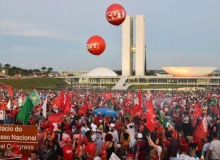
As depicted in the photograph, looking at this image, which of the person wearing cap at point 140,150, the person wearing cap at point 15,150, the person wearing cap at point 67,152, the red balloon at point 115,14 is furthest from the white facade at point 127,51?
the person wearing cap at point 15,150

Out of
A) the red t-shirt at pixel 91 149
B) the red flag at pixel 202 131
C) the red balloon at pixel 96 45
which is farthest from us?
the red balloon at pixel 96 45

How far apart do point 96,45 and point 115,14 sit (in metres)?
1.43

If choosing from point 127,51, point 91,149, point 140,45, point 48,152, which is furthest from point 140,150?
point 127,51

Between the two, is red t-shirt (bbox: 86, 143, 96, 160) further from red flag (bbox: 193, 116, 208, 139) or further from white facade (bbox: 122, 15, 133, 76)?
white facade (bbox: 122, 15, 133, 76)

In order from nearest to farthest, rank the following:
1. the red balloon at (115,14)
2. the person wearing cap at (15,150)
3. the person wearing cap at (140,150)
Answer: the person wearing cap at (15,150) → the person wearing cap at (140,150) → the red balloon at (115,14)

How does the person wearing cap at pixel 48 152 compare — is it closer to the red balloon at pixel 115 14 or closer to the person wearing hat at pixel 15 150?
the person wearing hat at pixel 15 150

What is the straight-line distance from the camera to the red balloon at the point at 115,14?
12430 mm

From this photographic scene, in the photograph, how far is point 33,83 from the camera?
77.8 meters

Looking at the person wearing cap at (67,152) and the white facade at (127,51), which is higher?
the white facade at (127,51)

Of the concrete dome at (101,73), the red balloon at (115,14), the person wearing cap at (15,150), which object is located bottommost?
the person wearing cap at (15,150)

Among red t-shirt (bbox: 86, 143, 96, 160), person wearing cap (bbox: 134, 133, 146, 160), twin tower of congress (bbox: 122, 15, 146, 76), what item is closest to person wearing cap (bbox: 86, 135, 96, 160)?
red t-shirt (bbox: 86, 143, 96, 160)

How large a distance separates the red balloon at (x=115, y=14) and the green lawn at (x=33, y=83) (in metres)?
55.7

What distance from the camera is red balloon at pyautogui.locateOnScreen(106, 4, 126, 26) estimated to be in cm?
1243

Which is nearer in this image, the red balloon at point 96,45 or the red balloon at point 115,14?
the red balloon at point 115,14
